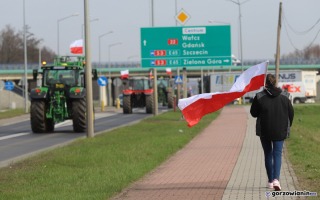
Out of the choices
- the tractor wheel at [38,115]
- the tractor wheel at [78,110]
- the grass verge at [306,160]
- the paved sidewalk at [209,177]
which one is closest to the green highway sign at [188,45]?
the tractor wheel at [78,110]

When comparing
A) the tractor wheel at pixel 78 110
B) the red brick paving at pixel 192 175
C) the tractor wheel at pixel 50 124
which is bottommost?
the tractor wheel at pixel 50 124

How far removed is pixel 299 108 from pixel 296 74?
21.7 m

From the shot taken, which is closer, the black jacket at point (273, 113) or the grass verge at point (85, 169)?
the black jacket at point (273, 113)

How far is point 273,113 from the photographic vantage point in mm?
10164

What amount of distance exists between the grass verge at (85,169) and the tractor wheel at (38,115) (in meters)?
6.81

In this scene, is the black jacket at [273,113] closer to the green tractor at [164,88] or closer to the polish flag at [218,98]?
the polish flag at [218,98]

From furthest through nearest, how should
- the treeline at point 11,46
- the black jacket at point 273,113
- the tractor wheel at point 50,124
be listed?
1. the treeline at point 11,46
2. the tractor wheel at point 50,124
3. the black jacket at point 273,113

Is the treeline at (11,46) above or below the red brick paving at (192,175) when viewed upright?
above

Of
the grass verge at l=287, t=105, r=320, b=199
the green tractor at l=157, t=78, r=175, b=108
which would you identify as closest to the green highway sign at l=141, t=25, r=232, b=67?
the grass verge at l=287, t=105, r=320, b=199

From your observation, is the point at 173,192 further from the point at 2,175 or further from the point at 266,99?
the point at 2,175

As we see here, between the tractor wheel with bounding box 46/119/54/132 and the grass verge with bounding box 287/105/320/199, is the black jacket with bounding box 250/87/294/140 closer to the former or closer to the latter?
the grass verge with bounding box 287/105/320/199

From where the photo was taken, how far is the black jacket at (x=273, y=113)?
33.3ft

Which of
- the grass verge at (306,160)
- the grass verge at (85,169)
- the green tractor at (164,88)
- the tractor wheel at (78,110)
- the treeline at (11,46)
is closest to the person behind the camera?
the grass verge at (85,169)

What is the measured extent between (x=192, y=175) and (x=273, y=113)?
305 centimetres
